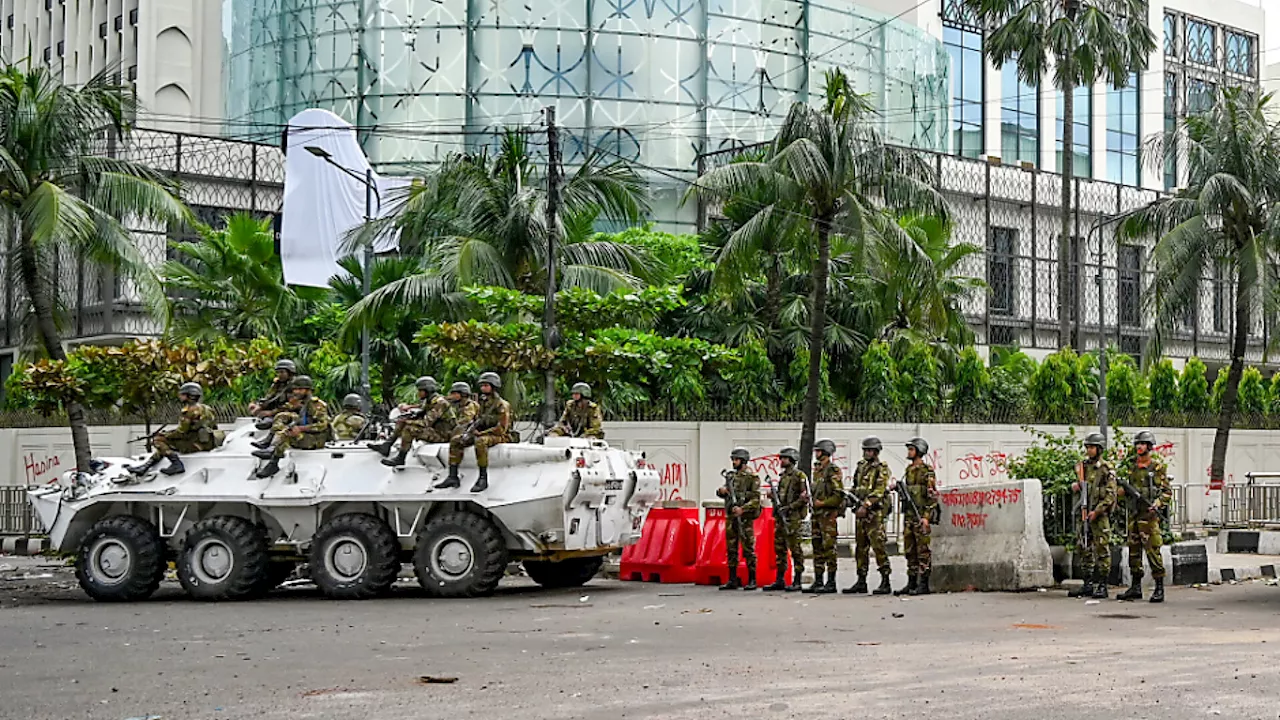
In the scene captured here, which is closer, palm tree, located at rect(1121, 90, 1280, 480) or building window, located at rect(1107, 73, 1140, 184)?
palm tree, located at rect(1121, 90, 1280, 480)

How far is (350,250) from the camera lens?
30.7 m

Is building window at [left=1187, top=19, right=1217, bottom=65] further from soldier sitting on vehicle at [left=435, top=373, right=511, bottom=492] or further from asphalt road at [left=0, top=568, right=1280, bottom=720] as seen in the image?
soldier sitting on vehicle at [left=435, top=373, right=511, bottom=492]

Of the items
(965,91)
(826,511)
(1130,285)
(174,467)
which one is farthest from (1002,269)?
(174,467)

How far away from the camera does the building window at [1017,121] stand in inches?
2286

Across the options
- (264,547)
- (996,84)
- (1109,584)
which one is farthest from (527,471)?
(996,84)

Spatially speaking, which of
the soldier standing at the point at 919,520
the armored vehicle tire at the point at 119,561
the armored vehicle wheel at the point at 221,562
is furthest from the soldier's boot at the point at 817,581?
the armored vehicle tire at the point at 119,561

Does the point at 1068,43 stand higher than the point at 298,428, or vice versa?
the point at 1068,43

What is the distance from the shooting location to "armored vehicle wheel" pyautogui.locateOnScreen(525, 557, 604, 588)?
773 inches

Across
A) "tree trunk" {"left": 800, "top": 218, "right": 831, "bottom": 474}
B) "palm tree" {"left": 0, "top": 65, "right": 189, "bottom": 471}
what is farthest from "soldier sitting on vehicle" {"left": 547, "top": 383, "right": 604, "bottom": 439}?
"palm tree" {"left": 0, "top": 65, "right": 189, "bottom": 471}

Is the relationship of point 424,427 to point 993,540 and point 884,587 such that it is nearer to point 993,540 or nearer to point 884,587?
point 884,587

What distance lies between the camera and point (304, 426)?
18406mm

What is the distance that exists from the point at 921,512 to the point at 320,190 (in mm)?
23818

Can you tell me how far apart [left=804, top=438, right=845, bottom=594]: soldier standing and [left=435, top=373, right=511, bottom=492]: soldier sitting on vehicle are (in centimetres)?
338

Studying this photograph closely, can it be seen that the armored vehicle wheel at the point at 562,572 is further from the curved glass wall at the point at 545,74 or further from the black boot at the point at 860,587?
the curved glass wall at the point at 545,74
